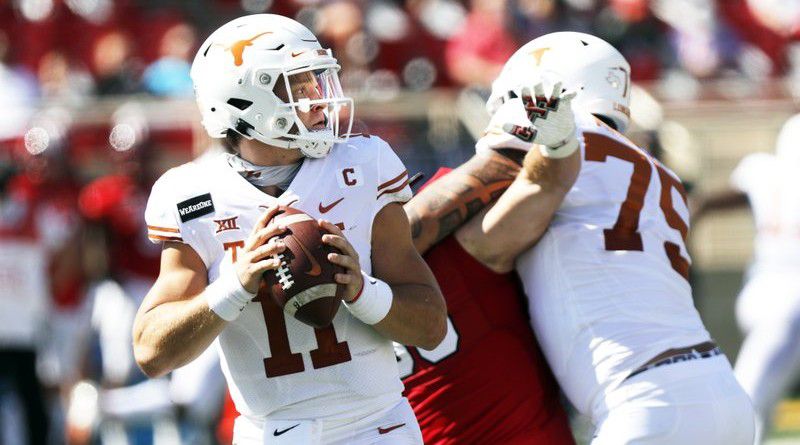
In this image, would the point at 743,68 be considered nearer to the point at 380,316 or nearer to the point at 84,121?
the point at 84,121

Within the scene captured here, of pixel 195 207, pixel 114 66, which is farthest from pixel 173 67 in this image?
pixel 195 207

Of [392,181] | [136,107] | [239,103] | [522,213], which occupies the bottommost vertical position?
[136,107]

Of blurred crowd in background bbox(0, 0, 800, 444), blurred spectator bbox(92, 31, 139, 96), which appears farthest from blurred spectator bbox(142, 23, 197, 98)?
blurred spectator bbox(92, 31, 139, 96)

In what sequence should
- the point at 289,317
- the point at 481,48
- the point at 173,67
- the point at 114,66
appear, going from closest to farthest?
the point at 289,317, the point at 173,67, the point at 114,66, the point at 481,48

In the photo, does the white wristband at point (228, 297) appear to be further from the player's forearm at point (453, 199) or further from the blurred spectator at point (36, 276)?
the blurred spectator at point (36, 276)

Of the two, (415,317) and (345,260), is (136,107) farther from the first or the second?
(345,260)

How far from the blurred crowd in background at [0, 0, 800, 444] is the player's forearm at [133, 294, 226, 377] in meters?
4.53

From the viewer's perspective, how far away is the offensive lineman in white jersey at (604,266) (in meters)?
3.80

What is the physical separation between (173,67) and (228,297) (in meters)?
7.44

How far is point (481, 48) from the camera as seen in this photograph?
10.6 meters

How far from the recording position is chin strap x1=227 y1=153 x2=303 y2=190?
333cm

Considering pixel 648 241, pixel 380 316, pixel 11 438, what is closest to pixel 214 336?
pixel 380 316

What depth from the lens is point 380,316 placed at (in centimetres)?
318

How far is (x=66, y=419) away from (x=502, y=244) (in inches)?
206
